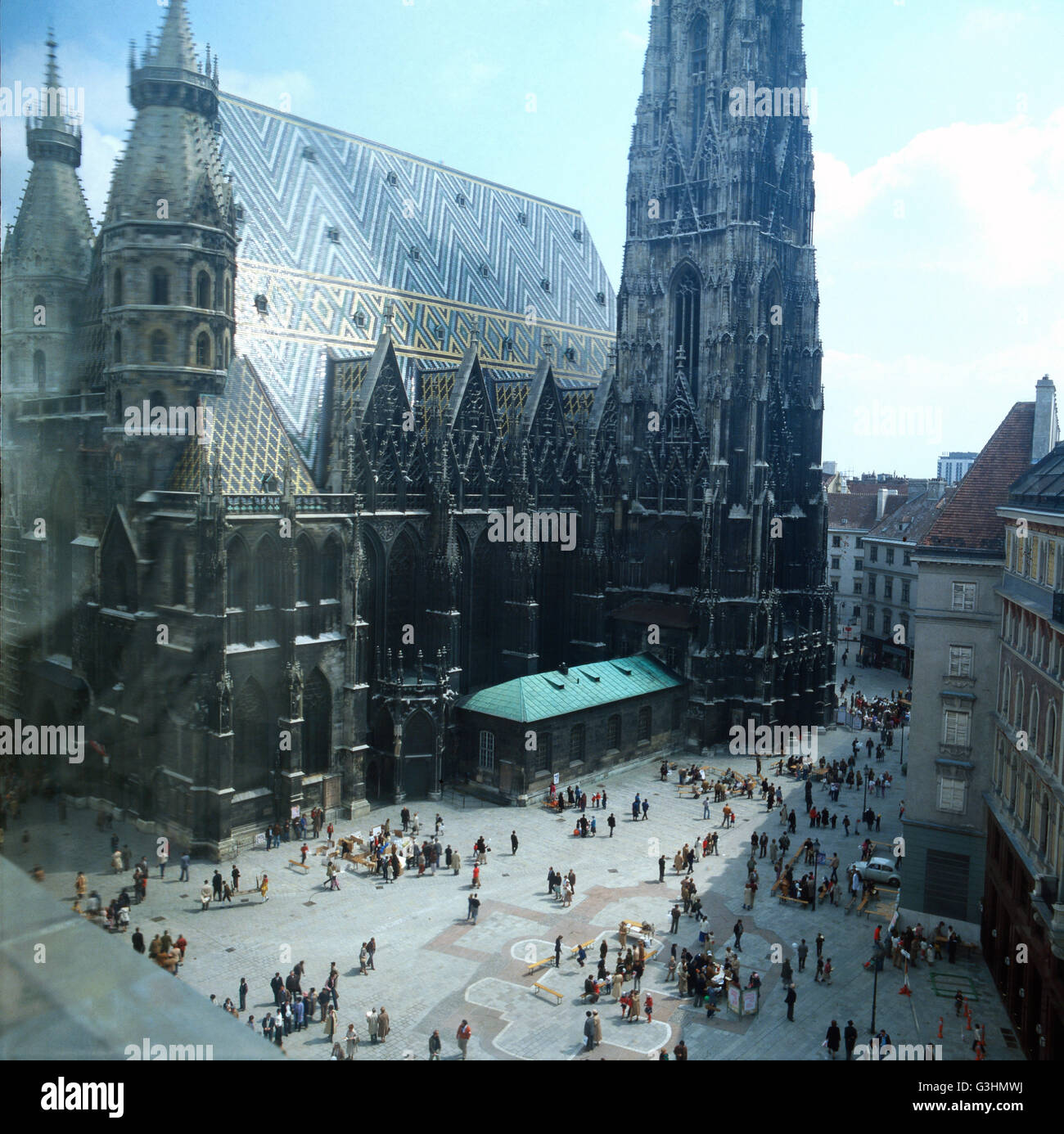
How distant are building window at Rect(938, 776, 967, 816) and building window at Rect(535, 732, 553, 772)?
21066 mm

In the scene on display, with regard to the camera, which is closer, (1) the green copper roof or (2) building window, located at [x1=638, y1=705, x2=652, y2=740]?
(1) the green copper roof

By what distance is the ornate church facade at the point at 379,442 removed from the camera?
4338cm

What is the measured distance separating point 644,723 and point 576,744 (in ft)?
22.7

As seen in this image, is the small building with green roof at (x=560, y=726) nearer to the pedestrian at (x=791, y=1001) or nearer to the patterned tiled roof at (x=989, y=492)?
the pedestrian at (x=791, y=1001)

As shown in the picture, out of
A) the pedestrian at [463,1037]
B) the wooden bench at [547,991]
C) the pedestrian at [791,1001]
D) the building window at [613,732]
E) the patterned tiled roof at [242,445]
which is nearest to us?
the pedestrian at [463,1037]

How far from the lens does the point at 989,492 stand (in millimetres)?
36219

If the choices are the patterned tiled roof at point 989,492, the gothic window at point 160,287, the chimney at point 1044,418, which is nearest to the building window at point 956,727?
the patterned tiled roof at point 989,492

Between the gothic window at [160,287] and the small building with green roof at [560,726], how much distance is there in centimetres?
2463

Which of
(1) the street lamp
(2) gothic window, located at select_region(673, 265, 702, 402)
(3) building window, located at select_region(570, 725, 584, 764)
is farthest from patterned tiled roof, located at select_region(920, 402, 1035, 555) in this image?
(2) gothic window, located at select_region(673, 265, 702, 402)

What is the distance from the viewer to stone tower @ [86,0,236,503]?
4303 cm

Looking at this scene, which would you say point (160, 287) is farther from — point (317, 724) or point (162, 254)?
point (317, 724)

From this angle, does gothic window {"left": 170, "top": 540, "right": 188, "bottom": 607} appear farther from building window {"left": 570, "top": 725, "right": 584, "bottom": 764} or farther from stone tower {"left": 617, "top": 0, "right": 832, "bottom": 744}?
stone tower {"left": 617, "top": 0, "right": 832, "bottom": 744}

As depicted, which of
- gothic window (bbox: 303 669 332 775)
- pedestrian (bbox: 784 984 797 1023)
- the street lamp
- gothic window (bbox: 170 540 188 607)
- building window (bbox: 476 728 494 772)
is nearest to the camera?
pedestrian (bbox: 784 984 797 1023)
